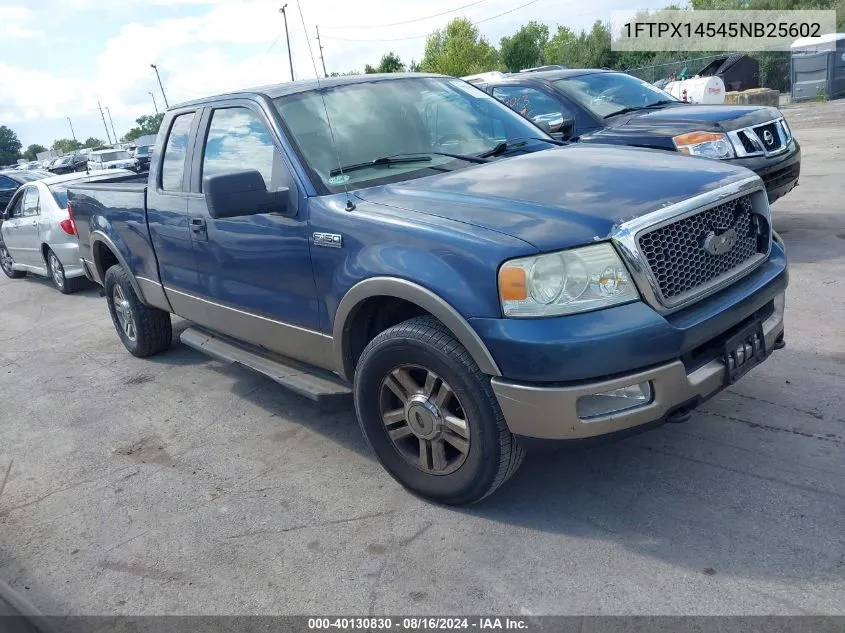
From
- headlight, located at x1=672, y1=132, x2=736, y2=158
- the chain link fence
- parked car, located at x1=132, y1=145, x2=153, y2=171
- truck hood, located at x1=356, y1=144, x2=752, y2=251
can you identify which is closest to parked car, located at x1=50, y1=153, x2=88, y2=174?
parked car, located at x1=132, y1=145, x2=153, y2=171

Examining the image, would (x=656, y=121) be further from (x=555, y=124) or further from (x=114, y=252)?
(x=114, y=252)

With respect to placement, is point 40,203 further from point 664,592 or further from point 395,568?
point 664,592

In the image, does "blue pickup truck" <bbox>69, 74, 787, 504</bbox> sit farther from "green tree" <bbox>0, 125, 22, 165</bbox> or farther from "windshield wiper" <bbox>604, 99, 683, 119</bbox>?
"green tree" <bbox>0, 125, 22, 165</bbox>

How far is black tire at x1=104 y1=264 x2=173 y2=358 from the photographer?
6211 millimetres

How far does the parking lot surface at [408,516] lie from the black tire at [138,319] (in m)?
1.03

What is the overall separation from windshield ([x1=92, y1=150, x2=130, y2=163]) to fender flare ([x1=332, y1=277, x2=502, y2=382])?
111ft

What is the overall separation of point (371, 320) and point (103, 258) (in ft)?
12.9

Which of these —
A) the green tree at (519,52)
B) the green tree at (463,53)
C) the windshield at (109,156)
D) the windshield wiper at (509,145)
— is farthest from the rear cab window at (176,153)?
the green tree at (519,52)

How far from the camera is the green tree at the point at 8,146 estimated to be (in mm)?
116681

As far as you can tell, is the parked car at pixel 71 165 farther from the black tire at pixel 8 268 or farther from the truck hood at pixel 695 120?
the truck hood at pixel 695 120

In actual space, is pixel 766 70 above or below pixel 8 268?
below

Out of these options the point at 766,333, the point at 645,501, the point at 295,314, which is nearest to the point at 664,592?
the point at 645,501

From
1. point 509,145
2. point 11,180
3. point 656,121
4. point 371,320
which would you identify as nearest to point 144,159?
point 11,180

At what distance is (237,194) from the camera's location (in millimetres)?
3648
